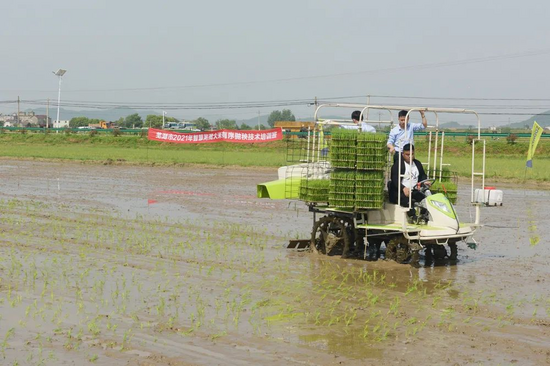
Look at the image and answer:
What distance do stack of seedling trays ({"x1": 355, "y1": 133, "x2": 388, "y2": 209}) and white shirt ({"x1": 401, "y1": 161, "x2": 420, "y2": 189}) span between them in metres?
0.45

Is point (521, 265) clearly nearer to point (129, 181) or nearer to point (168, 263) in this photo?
point (168, 263)

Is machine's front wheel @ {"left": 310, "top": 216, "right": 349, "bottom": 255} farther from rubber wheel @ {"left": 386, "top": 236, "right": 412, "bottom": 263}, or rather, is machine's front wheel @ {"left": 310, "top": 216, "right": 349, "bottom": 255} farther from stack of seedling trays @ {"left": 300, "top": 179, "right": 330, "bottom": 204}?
rubber wheel @ {"left": 386, "top": 236, "right": 412, "bottom": 263}

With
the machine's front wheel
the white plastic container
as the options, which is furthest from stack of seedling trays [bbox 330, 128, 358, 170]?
the white plastic container

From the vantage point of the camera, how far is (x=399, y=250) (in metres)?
11.3

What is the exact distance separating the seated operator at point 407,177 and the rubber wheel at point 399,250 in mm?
586

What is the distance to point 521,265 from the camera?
37.4 feet

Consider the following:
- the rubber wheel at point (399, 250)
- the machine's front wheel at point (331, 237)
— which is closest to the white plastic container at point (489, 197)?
the rubber wheel at point (399, 250)

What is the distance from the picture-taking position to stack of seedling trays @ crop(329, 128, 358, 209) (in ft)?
35.8

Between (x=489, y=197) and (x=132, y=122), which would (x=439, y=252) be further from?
(x=132, y=122)

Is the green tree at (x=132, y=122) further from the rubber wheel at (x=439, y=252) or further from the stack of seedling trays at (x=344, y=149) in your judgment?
the stack of seedling trays at (x=344, y=149)

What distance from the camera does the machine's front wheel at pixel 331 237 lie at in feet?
38.8

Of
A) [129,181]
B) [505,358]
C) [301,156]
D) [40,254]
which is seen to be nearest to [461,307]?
[505,358]

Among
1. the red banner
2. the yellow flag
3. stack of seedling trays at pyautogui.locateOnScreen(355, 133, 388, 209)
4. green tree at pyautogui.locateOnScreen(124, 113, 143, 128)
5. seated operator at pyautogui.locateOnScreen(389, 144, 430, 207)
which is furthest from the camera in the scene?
green tree at pyautogui.locateOnScreen(124, 113, 143, 128)

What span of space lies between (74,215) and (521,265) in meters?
9.82
